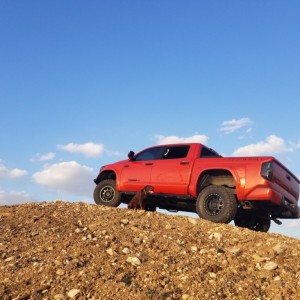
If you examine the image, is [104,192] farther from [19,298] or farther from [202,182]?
[19,298]

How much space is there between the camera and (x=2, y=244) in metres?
7.16

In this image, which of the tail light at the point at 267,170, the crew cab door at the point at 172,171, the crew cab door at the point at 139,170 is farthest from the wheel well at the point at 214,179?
the crew cab door at the point at 139,170

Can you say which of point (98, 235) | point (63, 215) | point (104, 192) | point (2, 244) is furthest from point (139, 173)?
point (2, 244)

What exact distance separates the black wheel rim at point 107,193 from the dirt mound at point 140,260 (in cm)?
240

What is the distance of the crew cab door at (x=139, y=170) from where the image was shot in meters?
10.3

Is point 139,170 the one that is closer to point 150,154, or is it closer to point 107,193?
point 150,154

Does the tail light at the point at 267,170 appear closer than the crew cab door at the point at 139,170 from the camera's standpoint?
Yes

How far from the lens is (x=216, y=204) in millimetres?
8758

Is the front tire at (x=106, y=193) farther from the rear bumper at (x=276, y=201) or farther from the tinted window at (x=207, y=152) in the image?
the rear bumper at (x=276, y=201)

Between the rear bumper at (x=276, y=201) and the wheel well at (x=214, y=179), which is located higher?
the wheel well at (x=214, y=179)

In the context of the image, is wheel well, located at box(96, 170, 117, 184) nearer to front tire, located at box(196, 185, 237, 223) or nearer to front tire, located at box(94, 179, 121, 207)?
front tire, located at box(94, 179, 121, 207)

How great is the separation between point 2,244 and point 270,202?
518 cm

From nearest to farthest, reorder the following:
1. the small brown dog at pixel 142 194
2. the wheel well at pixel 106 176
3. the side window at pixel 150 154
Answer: the small brown dog at pixel 142 194 → the side window at pixel 150 154 → the wheel well at pixel 106 176

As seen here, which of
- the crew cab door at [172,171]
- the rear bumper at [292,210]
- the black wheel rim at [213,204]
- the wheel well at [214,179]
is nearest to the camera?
the black wheel rim at [213,204]
